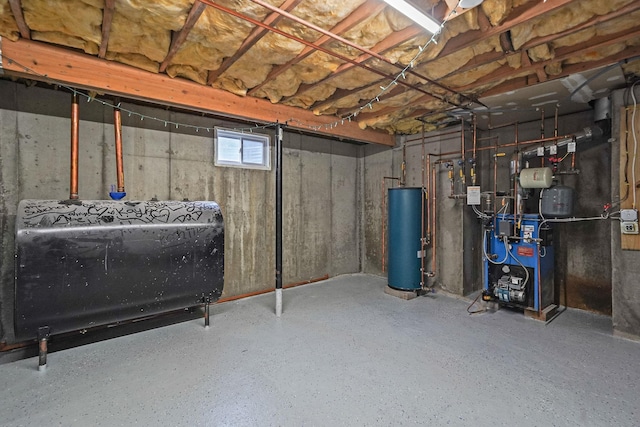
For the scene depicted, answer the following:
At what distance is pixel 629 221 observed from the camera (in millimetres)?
2678

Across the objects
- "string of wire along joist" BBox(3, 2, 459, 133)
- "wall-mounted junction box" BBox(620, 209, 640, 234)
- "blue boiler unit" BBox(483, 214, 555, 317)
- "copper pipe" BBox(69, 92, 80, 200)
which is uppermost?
"string of wire along joist" BBox(3, 2, 459, 133)

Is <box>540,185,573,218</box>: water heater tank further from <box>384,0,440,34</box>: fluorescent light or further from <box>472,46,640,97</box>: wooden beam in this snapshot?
<box>384,0,440,34</box>: fluorescent light

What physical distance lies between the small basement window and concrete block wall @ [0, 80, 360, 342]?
4.1 inches

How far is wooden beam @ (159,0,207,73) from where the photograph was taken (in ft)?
5.99

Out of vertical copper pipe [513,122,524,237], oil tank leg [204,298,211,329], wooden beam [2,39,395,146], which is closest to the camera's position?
wooden beam [2,39,395,146]

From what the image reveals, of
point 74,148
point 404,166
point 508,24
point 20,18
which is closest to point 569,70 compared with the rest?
point 508,24

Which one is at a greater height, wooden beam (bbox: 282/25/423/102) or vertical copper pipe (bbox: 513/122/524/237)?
wooden beam (bbox: 282/25/423/102)

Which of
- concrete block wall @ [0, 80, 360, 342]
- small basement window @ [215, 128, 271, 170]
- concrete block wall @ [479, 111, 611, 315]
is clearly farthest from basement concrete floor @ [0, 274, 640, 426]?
small basement window @ [215, 128, 271, 170]

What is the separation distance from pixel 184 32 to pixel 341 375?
274cm

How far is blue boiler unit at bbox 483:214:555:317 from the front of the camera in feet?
10.6

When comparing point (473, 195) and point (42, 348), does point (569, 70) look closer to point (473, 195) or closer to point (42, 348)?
point (473, 195)

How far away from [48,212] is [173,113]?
1.80 metres

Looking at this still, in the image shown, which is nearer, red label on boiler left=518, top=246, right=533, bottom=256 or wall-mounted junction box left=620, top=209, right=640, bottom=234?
wall-mounted junction box left=620, top=209, right=640, bottom=234

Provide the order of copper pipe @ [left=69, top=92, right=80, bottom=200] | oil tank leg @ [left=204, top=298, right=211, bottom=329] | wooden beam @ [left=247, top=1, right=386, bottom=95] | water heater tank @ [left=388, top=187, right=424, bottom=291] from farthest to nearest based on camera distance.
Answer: water heater tank @ [left=388, top=187, right=424, bottom=291] < oil tank leg @ [left=204, top=298, right=211, bottom=329] < copper pipe @ [left=69, top=92, right=80, bottom=200] < wooden beam @ [left=247, top=1, right=386, bottom=95]
